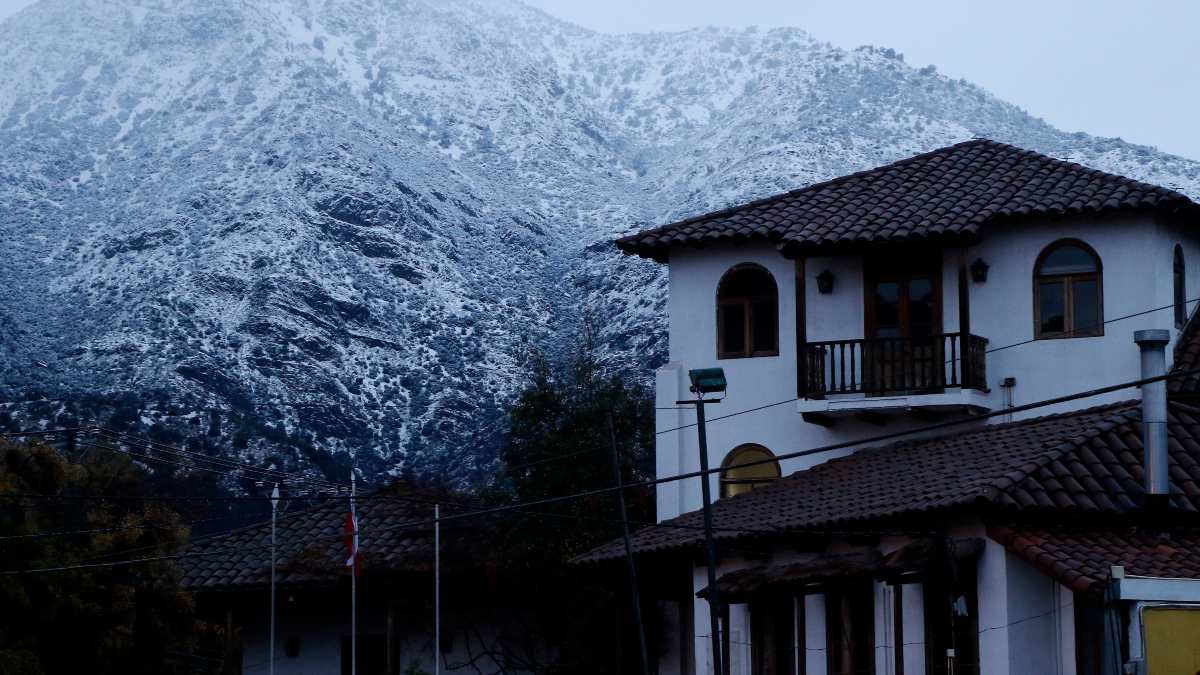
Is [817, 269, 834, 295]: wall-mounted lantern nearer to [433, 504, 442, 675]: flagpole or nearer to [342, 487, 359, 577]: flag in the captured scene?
[433, 504, 442, 675]: flagpole

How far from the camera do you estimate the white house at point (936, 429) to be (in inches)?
914

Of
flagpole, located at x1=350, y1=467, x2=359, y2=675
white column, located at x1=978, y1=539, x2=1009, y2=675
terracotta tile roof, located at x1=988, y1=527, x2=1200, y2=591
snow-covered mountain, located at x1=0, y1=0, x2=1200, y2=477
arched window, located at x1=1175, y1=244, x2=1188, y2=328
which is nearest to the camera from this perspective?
terracotta tile roof, located at x1=988, y1=527, x2=1200, y2=591

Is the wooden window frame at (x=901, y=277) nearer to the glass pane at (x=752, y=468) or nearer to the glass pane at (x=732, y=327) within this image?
the glass pane at (x=732, y=327)

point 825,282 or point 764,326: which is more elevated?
point 825,282

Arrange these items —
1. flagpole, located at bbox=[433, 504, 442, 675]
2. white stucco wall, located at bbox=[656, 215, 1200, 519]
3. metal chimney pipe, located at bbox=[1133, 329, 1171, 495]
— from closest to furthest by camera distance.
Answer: metal chimney pipe, located at bbox=[1133, 329, 1171, 495]
white stucco wall, located at bbox=[656, 215, 1200, 519]
flagpole, located at bbox=[433, 504, 442, 675]

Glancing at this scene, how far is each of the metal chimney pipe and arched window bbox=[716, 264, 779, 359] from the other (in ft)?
27.2

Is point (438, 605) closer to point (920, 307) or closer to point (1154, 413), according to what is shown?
point (920, 307)

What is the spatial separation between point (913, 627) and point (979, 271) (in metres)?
7.75

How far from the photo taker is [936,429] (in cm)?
2961

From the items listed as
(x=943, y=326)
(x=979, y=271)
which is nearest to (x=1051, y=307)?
(x=979, y=271)

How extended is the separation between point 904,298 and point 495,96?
305 ft

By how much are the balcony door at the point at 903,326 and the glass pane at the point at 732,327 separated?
2.43 m

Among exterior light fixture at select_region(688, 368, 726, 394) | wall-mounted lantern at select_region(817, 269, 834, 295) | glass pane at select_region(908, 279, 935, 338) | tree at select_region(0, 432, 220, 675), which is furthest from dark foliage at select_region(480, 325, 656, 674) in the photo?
tree at select_region(0, 432, 220, 675)

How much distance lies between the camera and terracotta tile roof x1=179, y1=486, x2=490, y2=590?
38.0 m
